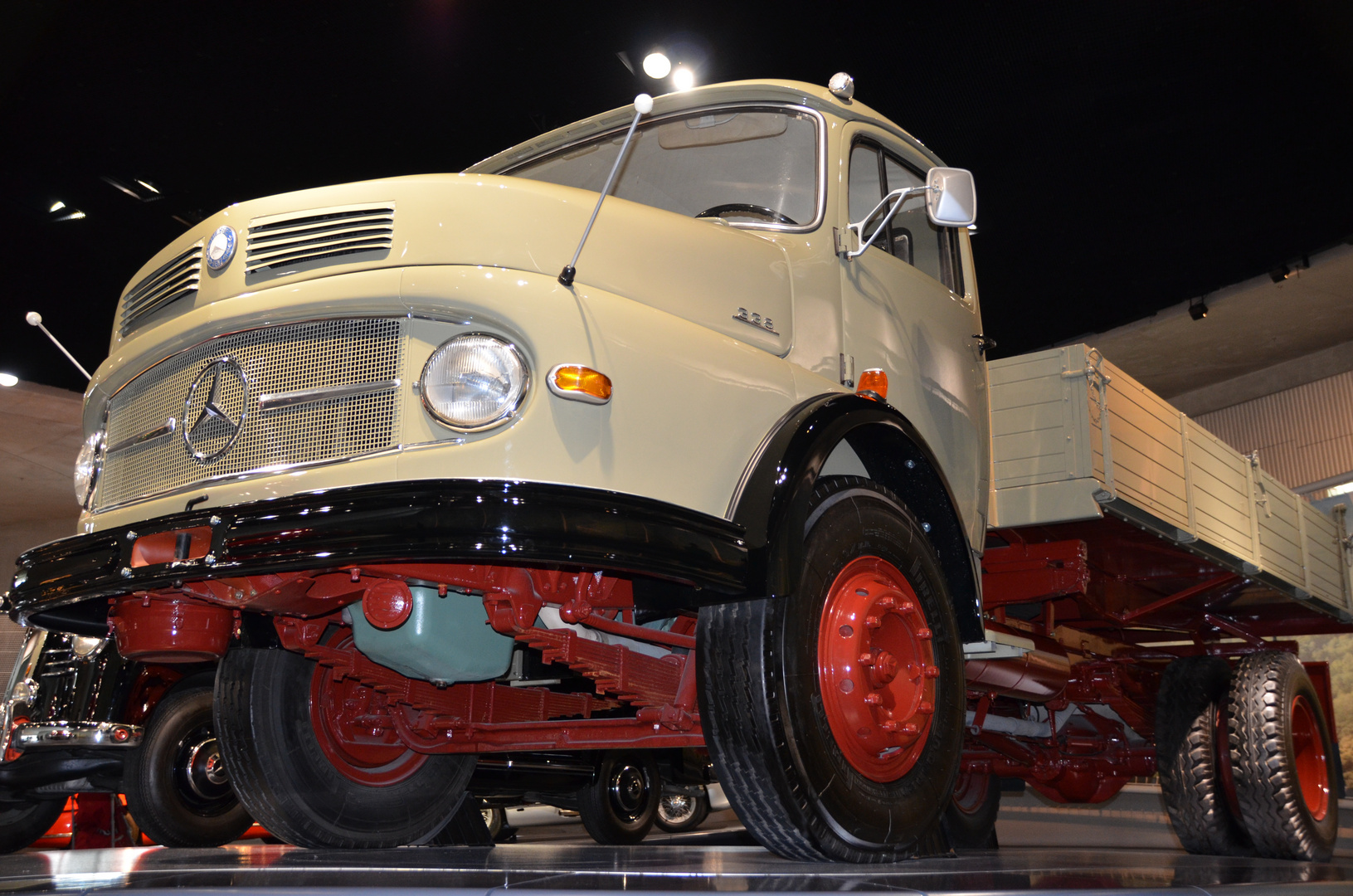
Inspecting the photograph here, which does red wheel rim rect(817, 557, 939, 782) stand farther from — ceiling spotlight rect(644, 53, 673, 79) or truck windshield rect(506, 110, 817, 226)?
ceiling spotlight rect(644, 53, 673, 79)

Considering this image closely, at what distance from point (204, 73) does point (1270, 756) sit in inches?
309

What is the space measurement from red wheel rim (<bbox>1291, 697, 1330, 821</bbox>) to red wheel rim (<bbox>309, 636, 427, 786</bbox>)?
14.1 feet

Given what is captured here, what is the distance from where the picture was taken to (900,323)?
3.55 metres

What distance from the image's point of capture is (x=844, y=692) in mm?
2543

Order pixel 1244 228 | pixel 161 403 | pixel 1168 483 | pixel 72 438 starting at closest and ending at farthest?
pixel 161 403 < pixel 1168 483 < pixel 1244 228 < pixel 72 438

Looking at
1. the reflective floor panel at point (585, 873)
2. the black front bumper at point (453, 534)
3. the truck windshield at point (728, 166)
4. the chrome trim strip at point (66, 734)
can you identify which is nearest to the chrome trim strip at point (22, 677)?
the chrome trim strip at point (66, 734)

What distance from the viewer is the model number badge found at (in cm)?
281

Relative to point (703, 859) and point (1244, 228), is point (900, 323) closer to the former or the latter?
point (703, 859)

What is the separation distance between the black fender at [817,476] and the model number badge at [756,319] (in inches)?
10.1

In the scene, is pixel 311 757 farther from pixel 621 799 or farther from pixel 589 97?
pixel 589 97

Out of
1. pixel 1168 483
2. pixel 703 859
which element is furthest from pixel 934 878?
pixel 1168 483

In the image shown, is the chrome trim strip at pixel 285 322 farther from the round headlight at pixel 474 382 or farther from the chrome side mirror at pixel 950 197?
the chrome side mirror at pixel 950 197

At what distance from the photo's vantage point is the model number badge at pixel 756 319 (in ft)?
9.22

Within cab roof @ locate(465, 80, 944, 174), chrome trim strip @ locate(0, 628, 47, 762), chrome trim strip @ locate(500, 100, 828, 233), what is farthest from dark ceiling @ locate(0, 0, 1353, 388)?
chrome trim strip @ locate(0, 628, 47, 762)
